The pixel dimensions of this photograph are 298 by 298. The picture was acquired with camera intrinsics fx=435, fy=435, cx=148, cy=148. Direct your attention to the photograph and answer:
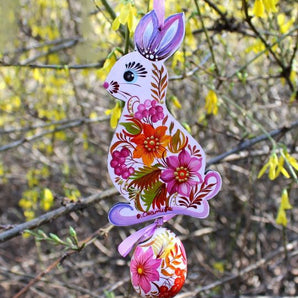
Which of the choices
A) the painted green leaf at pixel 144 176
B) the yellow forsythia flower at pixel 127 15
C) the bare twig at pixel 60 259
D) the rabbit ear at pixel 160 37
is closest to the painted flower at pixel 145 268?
the painted green leaf at pixel 144 176

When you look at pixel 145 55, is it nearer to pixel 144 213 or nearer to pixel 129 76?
pixel 129 76

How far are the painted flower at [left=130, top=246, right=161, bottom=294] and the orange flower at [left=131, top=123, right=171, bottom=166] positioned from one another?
10.6 inches

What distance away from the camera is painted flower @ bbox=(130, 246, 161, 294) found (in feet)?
4.00

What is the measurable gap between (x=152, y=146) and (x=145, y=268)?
34cm

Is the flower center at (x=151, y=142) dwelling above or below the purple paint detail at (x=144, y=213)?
above

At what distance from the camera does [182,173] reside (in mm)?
1233

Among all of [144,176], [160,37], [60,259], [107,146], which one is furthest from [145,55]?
[107,146]

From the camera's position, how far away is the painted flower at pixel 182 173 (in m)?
1.23

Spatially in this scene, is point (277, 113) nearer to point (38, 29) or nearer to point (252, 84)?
point (252, 84)

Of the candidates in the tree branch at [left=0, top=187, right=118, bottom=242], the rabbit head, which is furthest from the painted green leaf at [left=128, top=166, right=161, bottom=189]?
the tree branch at [left=0, top=187, right=118, bottom=242]

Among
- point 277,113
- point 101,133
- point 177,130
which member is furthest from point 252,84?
point 177,130

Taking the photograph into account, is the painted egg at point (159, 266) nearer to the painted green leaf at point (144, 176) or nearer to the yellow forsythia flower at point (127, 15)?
the painted green leaf at point (144, 176)

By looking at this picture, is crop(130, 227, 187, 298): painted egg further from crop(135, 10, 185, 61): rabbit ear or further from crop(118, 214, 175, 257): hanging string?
crop(135, 10, 185, 61): rabbit ear

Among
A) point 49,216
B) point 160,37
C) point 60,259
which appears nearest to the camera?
point 160,37
